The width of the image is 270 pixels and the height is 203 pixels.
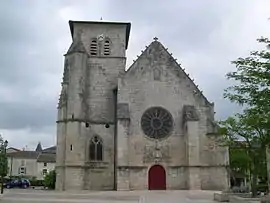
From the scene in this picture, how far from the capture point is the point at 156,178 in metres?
37.5

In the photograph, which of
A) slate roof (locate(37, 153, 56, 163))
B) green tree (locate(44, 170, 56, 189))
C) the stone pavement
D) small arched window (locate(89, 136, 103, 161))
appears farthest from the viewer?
slate roof (locate(37, 153, 56, 163))

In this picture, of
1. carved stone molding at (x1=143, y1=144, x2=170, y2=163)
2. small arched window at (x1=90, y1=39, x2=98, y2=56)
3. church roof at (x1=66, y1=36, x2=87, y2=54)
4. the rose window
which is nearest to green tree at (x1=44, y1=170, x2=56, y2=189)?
carved stone molding at (x1=143, y1=144, x2=170, y2=163)

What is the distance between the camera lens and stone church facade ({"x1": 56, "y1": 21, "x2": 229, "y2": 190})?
37031 millimetres

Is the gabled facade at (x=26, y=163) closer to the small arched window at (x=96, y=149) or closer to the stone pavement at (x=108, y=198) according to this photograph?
the small arched window at (x=96, y=149)

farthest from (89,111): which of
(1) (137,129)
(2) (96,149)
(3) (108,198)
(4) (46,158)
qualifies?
(4) (46,158)

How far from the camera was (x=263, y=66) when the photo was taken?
11.6 meters

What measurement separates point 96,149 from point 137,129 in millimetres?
4548

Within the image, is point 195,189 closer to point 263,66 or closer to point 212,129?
point 212,129

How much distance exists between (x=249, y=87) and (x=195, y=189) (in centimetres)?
2494

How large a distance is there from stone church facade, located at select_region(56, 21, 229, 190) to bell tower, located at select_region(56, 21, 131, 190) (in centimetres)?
10

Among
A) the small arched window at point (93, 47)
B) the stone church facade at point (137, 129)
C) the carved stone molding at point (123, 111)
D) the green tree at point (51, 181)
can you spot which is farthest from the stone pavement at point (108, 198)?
the small arched window at point (93, 47)

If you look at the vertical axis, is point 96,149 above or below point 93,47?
below

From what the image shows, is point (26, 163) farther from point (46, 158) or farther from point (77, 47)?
point (77, 47)

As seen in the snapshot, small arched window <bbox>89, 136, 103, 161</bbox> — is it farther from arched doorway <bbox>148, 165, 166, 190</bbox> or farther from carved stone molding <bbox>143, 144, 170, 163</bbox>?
arched doorway <bbox>148, 165, 166, 190</bbox>
